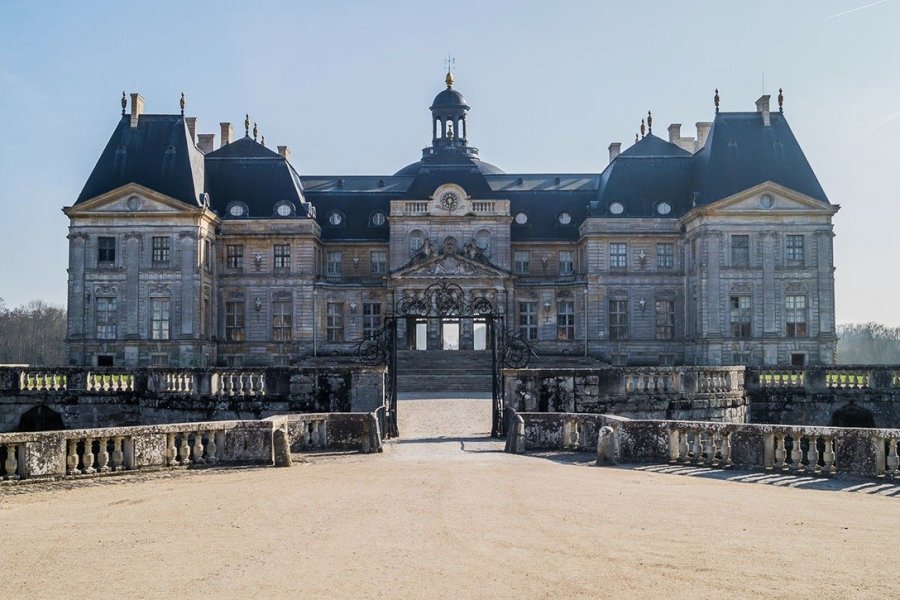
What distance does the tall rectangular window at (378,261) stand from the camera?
51312 millimetres

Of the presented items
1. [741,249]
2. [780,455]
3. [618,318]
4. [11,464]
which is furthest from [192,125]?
[780,455]

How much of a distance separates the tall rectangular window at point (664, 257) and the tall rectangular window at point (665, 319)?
1.98 m

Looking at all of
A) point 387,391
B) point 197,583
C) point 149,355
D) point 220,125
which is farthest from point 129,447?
point 220,125

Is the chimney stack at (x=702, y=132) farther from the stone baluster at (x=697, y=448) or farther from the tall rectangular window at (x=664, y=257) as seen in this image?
the stone baluster at (x=697, y=448)

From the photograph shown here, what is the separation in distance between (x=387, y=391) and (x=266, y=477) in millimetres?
8208

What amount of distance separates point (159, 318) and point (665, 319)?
27.0 metres

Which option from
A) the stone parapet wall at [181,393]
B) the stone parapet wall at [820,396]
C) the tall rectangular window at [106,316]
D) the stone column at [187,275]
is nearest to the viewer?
the stone parapet wall at [181,393]

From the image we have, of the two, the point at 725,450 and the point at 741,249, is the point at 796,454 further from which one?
the point at 741,249

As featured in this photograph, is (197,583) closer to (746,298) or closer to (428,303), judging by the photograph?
(428,303)

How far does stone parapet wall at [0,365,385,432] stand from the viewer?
19016 millimetres

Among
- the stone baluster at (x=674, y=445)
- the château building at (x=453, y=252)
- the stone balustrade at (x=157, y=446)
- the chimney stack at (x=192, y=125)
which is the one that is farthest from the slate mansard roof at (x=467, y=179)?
the stone baluster at (x=674, y=445)

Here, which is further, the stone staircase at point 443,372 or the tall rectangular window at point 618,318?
the tall rectangular window at point 618,318

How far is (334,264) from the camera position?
169ft

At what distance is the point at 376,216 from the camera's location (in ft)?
169
